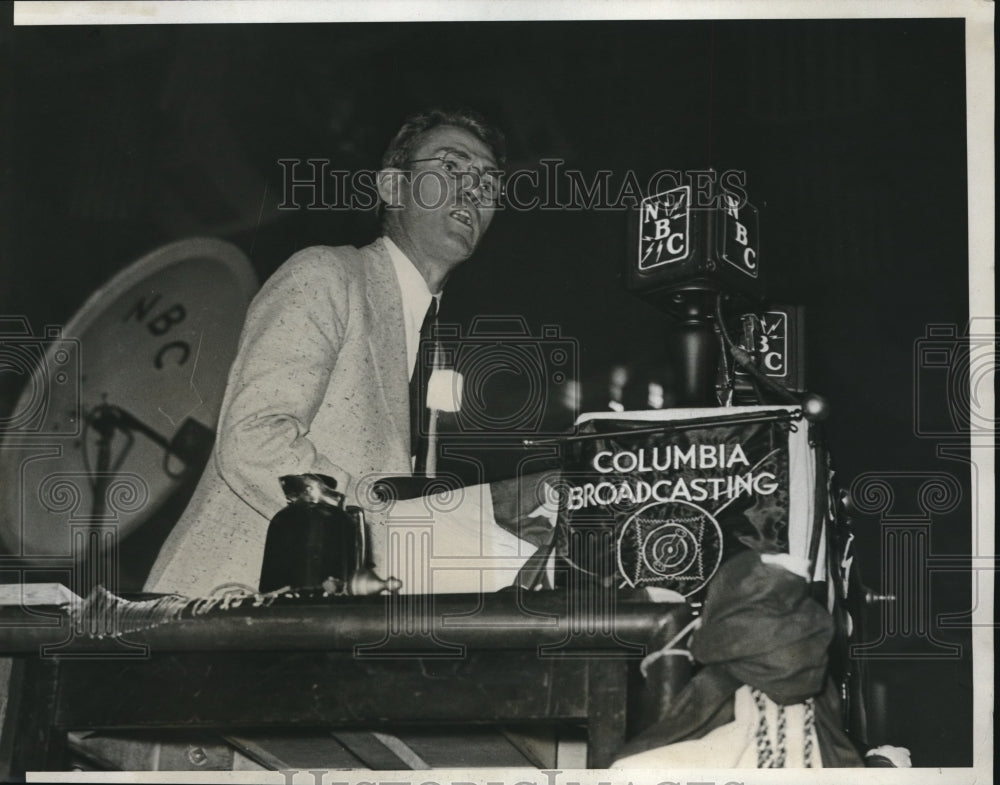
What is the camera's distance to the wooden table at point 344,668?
3.30 metres

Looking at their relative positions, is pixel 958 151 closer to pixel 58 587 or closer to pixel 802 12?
pixel 802 12

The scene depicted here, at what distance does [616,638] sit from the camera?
3.38 m

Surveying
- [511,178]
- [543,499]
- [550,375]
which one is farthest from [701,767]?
A: [511,178]

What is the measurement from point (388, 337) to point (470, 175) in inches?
18.8

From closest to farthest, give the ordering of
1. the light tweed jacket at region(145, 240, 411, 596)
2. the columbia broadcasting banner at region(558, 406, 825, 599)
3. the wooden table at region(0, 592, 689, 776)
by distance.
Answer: the wooden table at region(0, 592, 689, 776) < the columbia broadcasting banner at region(558, 406, 825, 599) < the light tweed jacket at region(145, 240, 411, 596)

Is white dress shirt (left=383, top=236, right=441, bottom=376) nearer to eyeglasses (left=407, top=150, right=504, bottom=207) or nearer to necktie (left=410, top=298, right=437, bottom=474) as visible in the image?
necktie (left=410, top=298, right=437, bottom=474)

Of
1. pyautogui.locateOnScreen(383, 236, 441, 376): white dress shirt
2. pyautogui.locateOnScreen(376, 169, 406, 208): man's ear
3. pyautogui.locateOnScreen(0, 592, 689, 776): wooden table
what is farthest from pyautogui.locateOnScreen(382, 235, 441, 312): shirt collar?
pyautogui.locateOnScreen(0, 592, 689, 776): wooden table

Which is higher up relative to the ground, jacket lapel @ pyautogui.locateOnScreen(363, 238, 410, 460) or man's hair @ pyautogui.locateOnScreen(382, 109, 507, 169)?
man's hair @ pyautogui.locateOnScreen(382, 109, 507, 169)

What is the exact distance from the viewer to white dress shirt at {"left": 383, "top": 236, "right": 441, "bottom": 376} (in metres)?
3.69

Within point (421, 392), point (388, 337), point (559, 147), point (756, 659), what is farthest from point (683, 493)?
point (559, 147)

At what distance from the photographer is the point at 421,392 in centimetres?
366

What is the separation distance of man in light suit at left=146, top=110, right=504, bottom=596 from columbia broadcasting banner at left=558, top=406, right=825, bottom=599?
1.61 feet

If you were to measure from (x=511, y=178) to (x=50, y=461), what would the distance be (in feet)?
4.56

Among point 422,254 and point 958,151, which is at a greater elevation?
point 958,151
